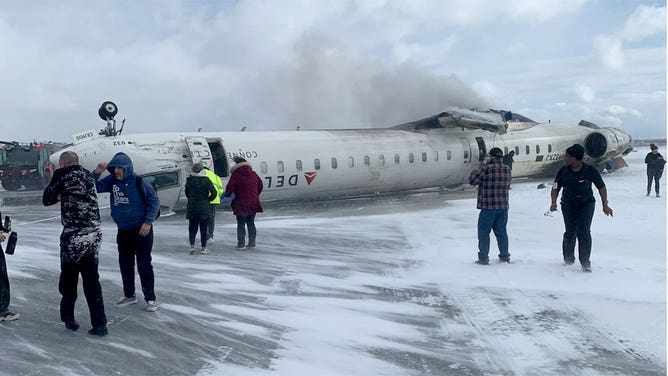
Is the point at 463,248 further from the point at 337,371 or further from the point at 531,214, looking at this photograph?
the point at 337,371

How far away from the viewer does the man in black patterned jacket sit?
5473mm

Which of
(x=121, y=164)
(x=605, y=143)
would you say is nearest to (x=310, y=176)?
(x=121, y=164)

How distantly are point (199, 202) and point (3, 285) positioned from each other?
425 cm

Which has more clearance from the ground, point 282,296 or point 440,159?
point 440,159

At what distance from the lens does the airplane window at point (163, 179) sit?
607 inches

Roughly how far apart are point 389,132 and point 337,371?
52.8 feet

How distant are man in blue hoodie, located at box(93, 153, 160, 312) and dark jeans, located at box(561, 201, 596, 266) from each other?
18.3 ft

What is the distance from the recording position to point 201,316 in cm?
641

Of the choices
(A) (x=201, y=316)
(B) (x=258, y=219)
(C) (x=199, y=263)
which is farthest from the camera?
(B) (x=258, y=219)

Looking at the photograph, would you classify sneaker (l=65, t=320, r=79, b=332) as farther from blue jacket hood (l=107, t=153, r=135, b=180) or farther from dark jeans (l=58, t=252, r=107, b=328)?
blue jacket hood (l=107, t=153, r=135, b=180)

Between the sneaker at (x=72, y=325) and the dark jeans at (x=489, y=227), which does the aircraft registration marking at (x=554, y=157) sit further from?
the sneaker at (x=72, y=325)

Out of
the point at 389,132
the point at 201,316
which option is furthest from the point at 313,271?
the point at 389,132

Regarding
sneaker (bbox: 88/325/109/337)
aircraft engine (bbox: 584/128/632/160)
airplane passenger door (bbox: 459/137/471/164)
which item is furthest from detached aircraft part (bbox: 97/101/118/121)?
aircraft engine (bbox: 584/128/632/160)

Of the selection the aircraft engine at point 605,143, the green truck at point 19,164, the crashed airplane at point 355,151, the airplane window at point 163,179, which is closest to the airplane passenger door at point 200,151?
the crashed airplane at point 355,151
